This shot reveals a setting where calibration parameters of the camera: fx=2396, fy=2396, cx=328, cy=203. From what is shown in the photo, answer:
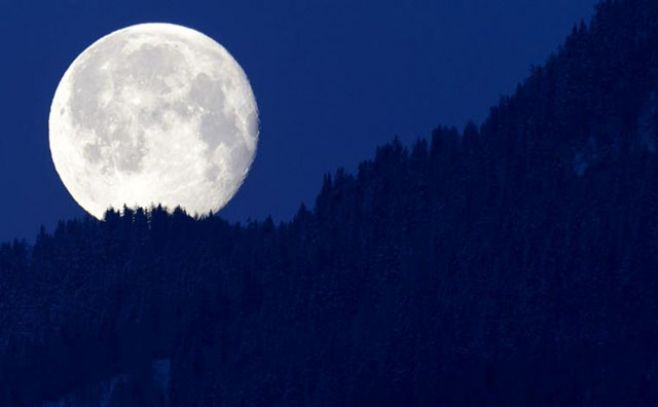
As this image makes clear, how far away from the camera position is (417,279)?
340 feet

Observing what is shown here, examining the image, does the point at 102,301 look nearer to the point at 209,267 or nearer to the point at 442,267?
the point at 209,267

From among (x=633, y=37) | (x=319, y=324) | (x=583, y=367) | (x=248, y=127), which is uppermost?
(x=633, y=37)

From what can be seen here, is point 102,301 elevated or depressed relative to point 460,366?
elevated

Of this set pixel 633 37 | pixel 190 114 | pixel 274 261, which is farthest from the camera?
pixel 633 37

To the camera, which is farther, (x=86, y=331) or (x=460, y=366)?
(x=86, y=331)

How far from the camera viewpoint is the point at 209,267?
113 metres

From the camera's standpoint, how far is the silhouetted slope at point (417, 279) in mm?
95938

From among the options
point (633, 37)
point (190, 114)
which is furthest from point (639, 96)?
point (190, 114)

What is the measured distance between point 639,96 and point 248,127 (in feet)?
73.0

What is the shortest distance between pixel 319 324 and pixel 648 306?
53.0 ft

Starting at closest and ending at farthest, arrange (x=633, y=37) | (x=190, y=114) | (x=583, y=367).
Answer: (x=583, y=367), (x=190, y=114), (x=633, y=37)

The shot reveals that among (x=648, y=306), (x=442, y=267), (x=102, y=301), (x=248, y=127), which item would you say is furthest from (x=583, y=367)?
(x=102, y=301)

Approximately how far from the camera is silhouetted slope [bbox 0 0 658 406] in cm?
9594

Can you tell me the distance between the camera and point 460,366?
95625 mm
